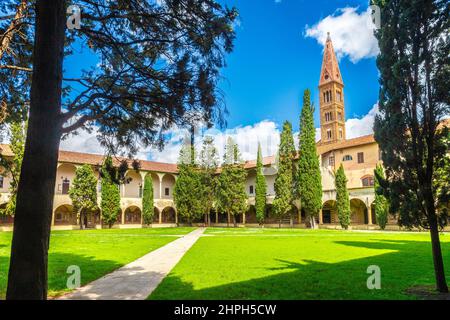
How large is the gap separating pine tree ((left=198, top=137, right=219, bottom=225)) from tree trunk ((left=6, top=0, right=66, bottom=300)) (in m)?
36.2

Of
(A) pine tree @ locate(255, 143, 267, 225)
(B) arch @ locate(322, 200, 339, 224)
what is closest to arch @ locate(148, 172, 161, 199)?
(A) pine tree @ locate(255, 143, 267, 225)

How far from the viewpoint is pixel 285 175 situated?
35.4m

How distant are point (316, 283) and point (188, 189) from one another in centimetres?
3323

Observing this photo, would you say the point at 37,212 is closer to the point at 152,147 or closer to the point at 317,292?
the point at 152,147

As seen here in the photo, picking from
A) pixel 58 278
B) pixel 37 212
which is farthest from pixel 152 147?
pixel 58 278

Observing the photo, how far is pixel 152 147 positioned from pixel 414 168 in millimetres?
4729

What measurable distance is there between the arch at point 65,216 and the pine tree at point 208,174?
44.4 ft

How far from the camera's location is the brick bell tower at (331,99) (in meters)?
63.2

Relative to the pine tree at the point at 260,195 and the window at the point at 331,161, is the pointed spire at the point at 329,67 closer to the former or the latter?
the window at the point at 331,161

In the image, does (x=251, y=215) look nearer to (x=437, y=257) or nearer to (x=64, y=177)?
(x=64, y=177)

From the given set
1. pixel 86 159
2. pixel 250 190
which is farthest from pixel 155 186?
pixel 250 190

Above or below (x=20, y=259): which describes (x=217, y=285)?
below

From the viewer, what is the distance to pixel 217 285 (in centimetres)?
675

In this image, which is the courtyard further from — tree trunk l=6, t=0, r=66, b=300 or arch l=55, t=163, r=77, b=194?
arch l=55, t=163, r=77, b=194
